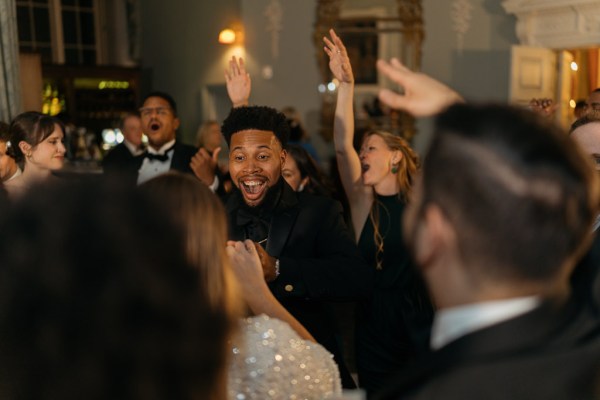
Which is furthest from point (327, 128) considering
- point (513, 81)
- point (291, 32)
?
point (513, 81)

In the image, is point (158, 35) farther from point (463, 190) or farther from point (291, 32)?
point (463, 190)

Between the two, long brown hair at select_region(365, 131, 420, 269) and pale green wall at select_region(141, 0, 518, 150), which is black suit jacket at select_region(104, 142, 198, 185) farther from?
pale green wall at select_region(141, 0, 518, 150)

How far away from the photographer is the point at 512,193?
2.59 ft

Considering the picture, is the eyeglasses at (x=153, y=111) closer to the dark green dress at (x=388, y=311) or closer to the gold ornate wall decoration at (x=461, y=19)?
the dark green dress at (x=388, y=311)

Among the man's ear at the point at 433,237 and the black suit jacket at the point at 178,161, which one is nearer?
the man's ear at the point at 433,237

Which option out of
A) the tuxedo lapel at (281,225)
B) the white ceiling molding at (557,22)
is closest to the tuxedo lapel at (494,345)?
the tuxedo lapel at (281,225)

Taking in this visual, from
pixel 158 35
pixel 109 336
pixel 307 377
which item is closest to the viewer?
pixel 109 336

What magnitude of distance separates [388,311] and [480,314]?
Result: 1.73 meters

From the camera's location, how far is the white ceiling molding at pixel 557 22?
6328 millimetres

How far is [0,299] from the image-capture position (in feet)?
2.39

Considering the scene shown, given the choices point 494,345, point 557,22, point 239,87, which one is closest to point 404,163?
point 239,87

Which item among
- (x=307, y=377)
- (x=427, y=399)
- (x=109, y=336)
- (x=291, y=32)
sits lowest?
(x=307, y=377)

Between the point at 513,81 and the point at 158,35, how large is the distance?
5895mm

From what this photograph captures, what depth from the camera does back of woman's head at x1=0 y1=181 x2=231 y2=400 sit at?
70cm
